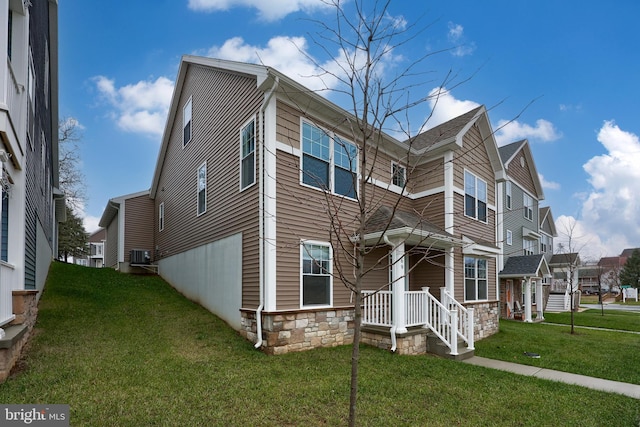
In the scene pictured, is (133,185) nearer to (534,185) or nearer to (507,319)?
(507,319)

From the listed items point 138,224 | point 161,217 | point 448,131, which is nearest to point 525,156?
point 448,131

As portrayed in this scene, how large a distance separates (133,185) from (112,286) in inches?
558

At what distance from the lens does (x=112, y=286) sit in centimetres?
1223

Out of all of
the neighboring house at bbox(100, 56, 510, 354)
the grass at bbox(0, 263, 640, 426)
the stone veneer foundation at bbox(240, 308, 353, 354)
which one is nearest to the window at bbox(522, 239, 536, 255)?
the neighboring house at bbox(100, 56, 510, 354)

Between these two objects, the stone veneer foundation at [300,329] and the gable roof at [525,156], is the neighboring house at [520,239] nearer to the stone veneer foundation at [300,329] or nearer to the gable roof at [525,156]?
the gable roof at [525,156]

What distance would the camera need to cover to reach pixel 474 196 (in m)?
12.7

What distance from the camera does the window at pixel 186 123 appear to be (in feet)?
43.4

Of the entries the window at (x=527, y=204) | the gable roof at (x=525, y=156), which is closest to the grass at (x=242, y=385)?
the gable roof at (x=525, y=156)

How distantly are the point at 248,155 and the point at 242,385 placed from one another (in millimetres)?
5155

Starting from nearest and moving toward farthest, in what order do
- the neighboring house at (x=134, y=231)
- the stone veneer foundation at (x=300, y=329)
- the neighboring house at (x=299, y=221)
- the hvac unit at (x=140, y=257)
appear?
the stone veneer foundation at (x=300, y=329) → the neighboring house at (x=299, y=221) → the hvac unit at (x=140, y=257) → the neighboring house at (x=134, y=231)

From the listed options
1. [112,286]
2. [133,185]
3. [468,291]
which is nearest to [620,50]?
[468,291]

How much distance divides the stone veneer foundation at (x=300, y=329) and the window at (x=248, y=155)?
3011mm

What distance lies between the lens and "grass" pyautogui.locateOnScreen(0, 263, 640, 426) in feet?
14.8

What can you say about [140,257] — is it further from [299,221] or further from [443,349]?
[443,349]
